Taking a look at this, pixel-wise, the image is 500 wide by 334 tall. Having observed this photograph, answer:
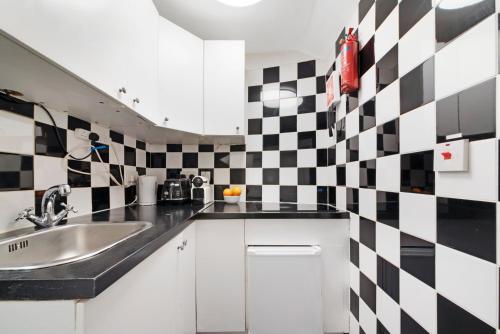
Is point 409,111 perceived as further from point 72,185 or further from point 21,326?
point 72,185

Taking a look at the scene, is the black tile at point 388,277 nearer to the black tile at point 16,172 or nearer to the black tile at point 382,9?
the black tile at point 382,9

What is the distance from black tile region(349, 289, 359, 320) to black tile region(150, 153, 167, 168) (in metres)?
1.74

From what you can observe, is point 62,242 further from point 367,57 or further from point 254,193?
point 367,57

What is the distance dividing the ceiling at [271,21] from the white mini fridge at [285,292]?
5.04 ft

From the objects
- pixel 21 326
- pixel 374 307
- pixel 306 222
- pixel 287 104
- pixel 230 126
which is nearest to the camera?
pixel 21 326

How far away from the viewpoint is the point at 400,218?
0.82 meters

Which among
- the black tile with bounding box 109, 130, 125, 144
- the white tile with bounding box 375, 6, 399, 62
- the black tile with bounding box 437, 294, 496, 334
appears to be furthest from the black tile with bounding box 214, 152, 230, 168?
the black tile with bounding box 437, 294, 496, 334

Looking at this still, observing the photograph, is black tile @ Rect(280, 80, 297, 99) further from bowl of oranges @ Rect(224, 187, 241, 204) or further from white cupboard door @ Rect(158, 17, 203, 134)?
bowl of oranges @ Rect(224, 187, 241, 204)

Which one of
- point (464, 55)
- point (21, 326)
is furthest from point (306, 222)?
point (21, 326)

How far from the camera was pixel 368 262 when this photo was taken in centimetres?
107

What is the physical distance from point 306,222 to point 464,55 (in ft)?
3.28

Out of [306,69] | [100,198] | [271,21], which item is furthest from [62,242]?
[306,69]

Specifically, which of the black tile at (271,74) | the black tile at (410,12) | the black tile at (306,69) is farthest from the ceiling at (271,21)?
the black tile at (410,12)

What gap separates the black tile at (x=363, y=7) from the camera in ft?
3.46
